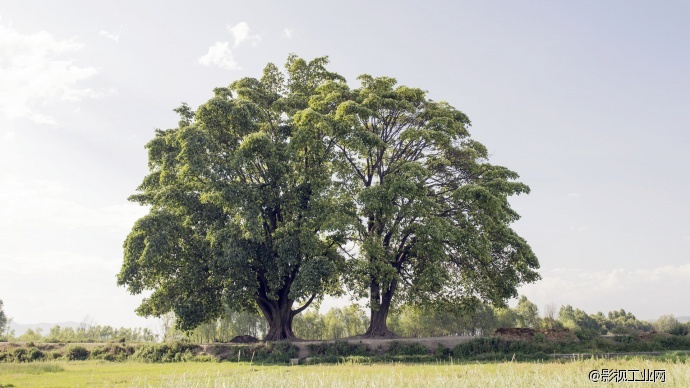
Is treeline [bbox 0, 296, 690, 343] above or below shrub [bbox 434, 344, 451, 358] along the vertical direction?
below

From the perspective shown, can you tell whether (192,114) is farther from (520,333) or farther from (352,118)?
(520,333)

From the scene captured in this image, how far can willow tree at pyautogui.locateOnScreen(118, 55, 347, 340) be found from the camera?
33531 millimetres

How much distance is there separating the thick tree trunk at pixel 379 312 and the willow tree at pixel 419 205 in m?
0.08

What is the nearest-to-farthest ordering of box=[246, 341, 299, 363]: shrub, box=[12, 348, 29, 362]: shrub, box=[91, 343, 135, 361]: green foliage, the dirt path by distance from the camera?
box=[246, 341, 299, 363]: shrub, the dirt path, box=[91, 343, 135, 361]: green foliage, box=[12, 348, 29, 362]: shrub

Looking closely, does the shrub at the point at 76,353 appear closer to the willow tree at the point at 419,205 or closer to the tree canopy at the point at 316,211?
the tree canopy at the point at 316,211

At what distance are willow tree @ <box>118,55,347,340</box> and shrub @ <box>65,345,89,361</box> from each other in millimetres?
5257

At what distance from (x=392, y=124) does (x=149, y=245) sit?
67.9 feet

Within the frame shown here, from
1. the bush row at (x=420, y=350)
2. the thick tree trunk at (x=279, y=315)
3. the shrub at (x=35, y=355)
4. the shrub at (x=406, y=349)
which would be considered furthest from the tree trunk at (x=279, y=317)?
the shrub at (x=35, y=355)

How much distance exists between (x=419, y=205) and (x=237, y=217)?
41.4 feet

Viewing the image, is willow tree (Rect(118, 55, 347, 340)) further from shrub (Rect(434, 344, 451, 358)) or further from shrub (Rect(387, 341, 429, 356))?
shrub (Rect(434, 344, 451, 358))

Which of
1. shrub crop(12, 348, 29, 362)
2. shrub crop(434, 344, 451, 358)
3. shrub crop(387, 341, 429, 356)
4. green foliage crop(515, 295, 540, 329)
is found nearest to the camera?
shrub crop(434, 344, 451, 358)

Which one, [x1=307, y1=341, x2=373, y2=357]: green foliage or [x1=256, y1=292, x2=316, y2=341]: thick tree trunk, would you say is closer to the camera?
[x1=307, y1=341, x2=373, y2=357]: green foliage

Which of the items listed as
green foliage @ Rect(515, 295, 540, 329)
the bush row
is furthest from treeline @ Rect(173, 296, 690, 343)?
the bush row

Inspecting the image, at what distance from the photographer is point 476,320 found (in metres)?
76.6
